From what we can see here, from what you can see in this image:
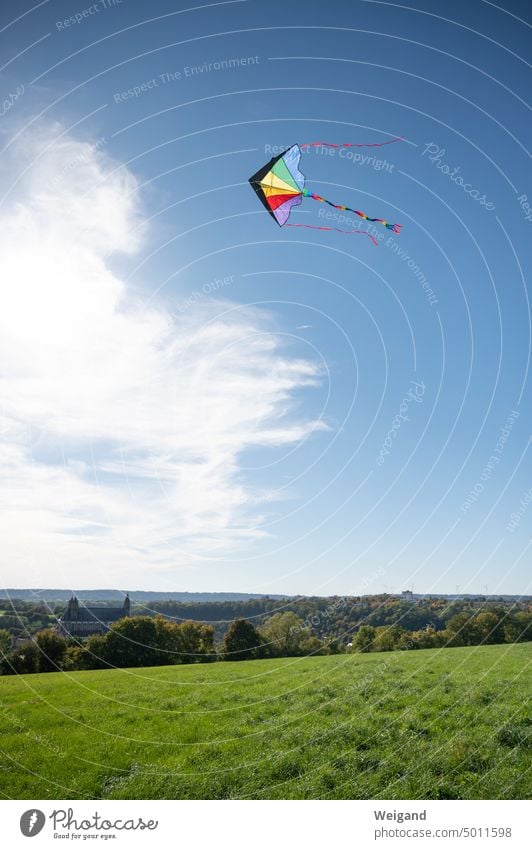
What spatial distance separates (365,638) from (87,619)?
13.8 metres

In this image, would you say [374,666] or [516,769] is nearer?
[516,769]

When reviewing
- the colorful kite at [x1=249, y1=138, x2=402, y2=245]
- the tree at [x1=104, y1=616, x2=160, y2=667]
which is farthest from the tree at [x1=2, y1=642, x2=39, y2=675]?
the colorful kite at [x1=249, y1=138, x2=402, y2=245]

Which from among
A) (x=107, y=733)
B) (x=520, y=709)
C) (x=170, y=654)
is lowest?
(x=170, y=654)

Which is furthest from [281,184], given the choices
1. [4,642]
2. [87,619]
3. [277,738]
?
[87,619]

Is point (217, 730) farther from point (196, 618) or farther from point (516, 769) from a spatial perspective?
point (196, 618)

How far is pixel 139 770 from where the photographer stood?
867 cm

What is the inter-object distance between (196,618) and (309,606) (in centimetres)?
519

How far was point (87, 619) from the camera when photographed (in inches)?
871

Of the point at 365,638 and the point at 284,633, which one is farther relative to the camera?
the point at 365,638

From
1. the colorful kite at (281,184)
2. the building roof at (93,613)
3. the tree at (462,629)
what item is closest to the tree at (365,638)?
the tree at (462,629)

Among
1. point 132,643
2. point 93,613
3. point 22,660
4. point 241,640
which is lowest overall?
point 241,640

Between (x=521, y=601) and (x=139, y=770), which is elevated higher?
(x=521, y=601)

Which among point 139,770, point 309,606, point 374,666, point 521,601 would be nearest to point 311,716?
point 139,770
